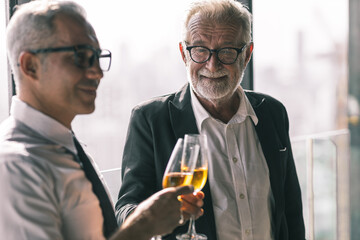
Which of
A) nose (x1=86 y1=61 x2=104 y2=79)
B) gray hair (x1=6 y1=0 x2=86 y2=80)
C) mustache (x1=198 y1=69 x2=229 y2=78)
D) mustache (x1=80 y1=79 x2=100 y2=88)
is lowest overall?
mustache (x1=198 y1=69 x2=229 y2=78)

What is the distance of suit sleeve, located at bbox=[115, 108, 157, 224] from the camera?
2021 mm

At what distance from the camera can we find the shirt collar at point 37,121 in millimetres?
1325

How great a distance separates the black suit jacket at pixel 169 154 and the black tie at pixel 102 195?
45cm

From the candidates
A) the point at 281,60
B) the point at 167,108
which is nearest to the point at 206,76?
the point at 167,108

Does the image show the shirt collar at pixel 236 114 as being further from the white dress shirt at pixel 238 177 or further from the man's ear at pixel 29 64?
the man's ear at pixel 29 64

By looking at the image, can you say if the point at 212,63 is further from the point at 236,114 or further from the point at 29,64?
the point at 29,64

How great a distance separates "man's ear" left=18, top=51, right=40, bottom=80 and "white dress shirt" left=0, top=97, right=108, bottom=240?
87 millimetres

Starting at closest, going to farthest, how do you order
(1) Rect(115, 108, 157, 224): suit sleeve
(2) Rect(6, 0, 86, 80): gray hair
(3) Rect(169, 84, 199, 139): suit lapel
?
1. (2) Rect(6, 0, 86, 80): gray hair
2. (1) Rect(115, 108, 157, 224): suit sleeve
3. (3) Rect(169, 84, 199, 139): suit lapel

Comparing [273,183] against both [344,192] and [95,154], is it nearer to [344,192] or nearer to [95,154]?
[95,154]

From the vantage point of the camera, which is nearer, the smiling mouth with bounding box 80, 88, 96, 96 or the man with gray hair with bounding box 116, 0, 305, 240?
the smiling mouth with bounding box 80, 88, 96, 96

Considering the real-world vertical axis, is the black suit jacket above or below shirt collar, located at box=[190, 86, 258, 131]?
below

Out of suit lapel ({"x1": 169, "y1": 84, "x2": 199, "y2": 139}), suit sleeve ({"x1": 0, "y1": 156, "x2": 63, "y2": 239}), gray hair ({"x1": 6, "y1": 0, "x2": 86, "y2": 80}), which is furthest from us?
suit lapel ({"x1": 169, "y1": 84, "x2": 199, "y2": 139})

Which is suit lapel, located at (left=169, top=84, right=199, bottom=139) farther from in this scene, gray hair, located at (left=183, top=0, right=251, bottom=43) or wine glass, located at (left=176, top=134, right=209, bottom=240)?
wine glass, located at (left=176, top=134, right=209, bottom=240)

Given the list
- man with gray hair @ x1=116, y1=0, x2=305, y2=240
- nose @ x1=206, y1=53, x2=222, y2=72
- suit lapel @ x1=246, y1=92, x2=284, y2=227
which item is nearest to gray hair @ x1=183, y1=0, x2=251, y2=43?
man with gray hair @ x1=116, y1=0, x2=305, y2=240
